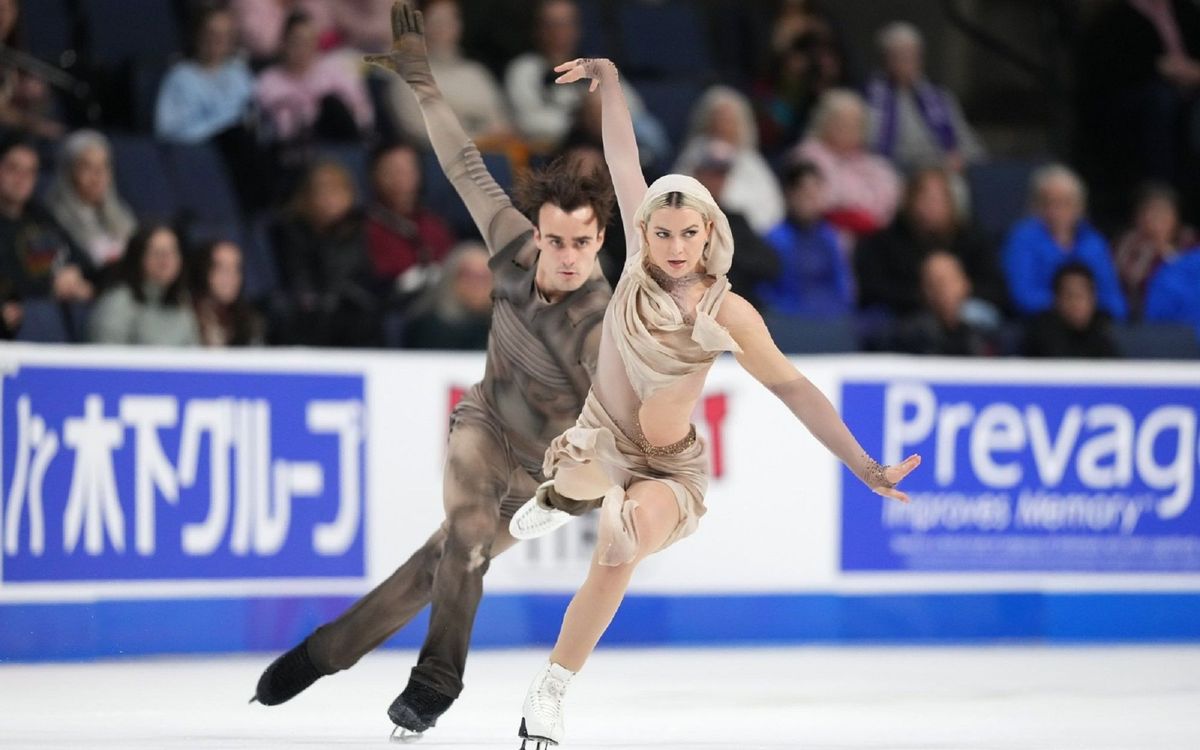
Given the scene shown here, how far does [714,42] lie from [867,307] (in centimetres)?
249

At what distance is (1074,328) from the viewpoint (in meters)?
9.16

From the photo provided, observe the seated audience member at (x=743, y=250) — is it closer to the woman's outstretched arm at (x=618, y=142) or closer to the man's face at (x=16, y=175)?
the man's face at (x=16, y=175)

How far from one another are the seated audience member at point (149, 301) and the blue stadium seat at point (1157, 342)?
170 inches

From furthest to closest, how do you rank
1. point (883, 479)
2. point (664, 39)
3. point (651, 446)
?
point (664, 39) < point (651, 446) < point (883, 479)

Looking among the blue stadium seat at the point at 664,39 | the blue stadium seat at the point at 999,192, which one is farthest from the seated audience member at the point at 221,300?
the blue stadium seat at the point at 999,192

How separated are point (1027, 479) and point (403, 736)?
364 centimetres

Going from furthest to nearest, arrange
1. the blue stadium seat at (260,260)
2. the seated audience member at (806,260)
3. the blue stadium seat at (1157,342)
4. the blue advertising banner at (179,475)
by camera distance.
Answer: the seated audience member at (806,260) < the blue stadium seat at (1157,342) < the blue stadium seat at (260,260) < the blue advertising banner at (179,475)

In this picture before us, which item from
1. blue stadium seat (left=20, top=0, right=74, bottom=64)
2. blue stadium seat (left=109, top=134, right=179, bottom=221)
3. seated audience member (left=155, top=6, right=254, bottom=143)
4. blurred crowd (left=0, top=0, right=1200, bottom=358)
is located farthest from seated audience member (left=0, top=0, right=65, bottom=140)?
seated audience member (left=155, top=6, right=254, bottom=143)

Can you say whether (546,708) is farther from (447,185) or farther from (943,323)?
(447,185)

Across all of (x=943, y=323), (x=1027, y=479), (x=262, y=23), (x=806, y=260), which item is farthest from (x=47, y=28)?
(x=1027, y=479)

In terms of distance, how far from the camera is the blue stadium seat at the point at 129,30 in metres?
9.64

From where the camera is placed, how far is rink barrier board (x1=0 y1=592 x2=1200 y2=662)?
7.24 metres

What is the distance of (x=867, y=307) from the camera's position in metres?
9.52

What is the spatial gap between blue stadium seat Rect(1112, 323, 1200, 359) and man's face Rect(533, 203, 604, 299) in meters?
4.62
